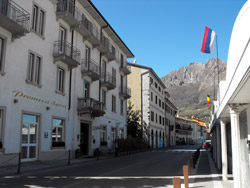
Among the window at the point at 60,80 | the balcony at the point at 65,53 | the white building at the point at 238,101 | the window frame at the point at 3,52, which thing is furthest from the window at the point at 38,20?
the white building at the point at 238,101

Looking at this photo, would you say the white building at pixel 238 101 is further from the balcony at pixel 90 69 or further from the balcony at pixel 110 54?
the balcony at pixel 110 54

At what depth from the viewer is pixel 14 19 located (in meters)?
15.0

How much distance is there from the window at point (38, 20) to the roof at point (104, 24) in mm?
5990

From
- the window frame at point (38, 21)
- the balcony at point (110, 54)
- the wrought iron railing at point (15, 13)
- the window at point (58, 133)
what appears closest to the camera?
the wrought iron railing at point (15, 13)

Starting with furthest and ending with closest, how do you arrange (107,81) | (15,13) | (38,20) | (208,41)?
(107,81), (38,20), (208,41), (15,13)

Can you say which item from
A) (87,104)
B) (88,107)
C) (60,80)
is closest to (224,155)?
(88,107)

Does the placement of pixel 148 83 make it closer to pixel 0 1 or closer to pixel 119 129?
pixel 119 129

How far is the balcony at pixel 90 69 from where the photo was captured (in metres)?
23.8

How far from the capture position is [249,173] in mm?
8102

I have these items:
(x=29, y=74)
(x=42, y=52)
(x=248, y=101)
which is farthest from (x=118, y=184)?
(x=42, y=52)

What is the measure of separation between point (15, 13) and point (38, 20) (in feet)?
9.58

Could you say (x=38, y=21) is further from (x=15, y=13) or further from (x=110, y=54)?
(x=110, y=54)

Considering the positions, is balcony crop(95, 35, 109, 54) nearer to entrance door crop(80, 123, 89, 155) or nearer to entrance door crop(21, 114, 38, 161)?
entrance door crop(80, 123, 89, 155)

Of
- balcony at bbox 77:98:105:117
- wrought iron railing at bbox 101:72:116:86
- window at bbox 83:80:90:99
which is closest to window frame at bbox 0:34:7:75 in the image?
balcony at bbox 77:98:105:117
